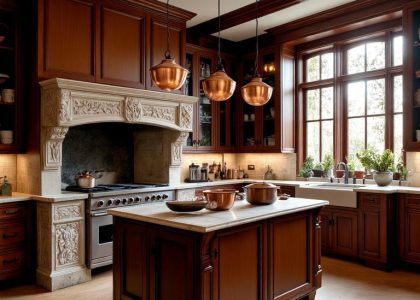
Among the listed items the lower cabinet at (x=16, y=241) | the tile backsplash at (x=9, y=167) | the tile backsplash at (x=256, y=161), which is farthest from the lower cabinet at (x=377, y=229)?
the tile backsplash at (x=9, y=167)

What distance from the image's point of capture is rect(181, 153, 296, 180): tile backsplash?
6391 mm

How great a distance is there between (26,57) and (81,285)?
2.60m

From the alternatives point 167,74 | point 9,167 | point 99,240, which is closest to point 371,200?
point 167,74

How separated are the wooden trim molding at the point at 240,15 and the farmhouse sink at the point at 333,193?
2.42m

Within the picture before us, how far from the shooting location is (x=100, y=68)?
180 inches

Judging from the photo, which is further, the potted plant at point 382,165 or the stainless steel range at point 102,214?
the potted plant at point 382,165

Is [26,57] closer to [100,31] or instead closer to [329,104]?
[100,31]

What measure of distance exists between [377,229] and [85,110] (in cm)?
367

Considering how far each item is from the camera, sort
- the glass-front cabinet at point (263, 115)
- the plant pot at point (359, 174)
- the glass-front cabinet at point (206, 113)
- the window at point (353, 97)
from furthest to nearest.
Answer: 1. the glass-front cabinet at point (263, 115)
2. the glass-front cabinet at point (206, 113)
3. the plant pot at point (359, 174)
4. the window at point (353, 97)

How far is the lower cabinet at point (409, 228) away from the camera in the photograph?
4438mm

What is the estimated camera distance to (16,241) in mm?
4062

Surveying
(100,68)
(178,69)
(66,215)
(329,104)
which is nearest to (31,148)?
(66,215)

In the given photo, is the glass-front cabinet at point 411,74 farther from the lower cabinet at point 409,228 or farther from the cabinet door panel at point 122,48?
the cabinet door panel at point 122,48

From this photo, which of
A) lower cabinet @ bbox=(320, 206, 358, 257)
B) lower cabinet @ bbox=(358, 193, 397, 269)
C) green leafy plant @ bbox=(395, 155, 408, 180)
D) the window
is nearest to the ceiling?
the window
